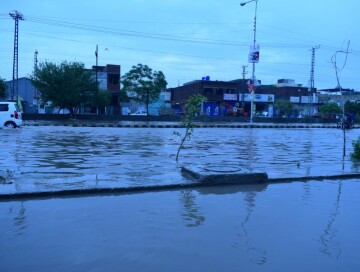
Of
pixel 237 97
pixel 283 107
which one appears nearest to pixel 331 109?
pixel 283 107

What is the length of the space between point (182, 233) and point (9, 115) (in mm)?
24012

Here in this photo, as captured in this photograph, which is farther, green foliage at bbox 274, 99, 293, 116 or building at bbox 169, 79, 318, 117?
green foliage at bbox 274, 99, 293, 116

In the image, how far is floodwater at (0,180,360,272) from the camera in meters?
3.85

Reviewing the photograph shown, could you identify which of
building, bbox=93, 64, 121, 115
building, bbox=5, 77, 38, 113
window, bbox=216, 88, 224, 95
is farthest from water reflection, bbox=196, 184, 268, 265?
window, bbox=216, 88, 224, 95

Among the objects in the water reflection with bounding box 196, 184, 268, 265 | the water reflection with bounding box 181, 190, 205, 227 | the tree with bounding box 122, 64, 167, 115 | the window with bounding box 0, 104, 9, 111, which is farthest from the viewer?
the tree with bounding box 122, 64, 167, 115

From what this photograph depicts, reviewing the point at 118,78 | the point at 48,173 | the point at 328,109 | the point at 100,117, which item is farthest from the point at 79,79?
the point at 328,109

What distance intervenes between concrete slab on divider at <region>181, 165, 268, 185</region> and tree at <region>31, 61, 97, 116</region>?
38389 millimetres

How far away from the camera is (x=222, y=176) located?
762 cm

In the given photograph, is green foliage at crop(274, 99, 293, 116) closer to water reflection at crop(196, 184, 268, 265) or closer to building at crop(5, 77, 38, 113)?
building at crop(5, 77, 38, 113)

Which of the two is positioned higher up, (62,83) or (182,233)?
(62,83)

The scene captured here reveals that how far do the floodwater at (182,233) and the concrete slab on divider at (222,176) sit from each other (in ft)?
2.48

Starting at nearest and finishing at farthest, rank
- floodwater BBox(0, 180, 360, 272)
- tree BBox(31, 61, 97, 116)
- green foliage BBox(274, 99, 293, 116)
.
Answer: floodwater BBox(0, 180, 360, 272), tree BBox(31, 61, 97, 116), green foliage BBox(274, 99, 293, 116)

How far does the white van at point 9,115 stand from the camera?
2539cm

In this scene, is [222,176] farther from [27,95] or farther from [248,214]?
[27,95]
